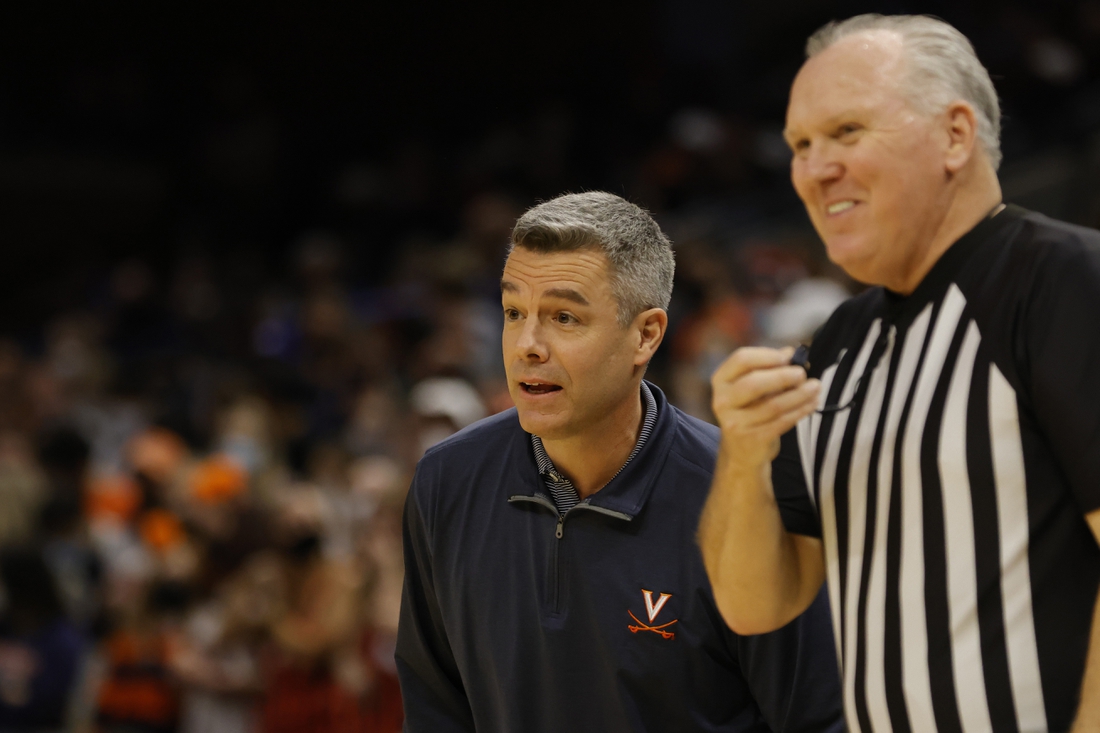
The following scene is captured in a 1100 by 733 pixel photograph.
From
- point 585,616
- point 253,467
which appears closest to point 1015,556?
point 585,616

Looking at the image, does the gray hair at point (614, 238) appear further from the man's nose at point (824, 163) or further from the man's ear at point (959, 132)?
the man's ear at point (959, 132)

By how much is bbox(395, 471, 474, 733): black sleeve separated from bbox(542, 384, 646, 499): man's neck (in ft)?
1.04

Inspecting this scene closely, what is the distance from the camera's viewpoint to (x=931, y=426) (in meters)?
1.70

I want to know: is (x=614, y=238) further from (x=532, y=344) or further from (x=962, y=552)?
(x=962, y=552)

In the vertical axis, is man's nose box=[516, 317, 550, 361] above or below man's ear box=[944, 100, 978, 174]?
below

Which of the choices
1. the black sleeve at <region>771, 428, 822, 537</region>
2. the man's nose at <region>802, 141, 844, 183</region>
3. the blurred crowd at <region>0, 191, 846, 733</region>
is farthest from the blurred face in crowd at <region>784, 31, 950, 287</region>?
the blurred crowd at <region>0, 191, 846, 733</region>

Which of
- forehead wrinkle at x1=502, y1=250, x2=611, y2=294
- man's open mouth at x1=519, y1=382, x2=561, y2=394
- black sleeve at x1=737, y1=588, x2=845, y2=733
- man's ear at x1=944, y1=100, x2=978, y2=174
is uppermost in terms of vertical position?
forehead wrinkle at x1=502, y1=250, x2=611, y2=294

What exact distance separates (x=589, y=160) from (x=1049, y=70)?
381 centimetres

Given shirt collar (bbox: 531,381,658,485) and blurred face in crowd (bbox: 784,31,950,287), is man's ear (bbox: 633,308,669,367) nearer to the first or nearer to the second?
shirt collar (bbox: 531,381,658,485)

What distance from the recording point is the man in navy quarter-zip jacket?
7.16 ft

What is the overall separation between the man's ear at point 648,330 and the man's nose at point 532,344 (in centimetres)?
20

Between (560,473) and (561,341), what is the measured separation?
0.29 metres

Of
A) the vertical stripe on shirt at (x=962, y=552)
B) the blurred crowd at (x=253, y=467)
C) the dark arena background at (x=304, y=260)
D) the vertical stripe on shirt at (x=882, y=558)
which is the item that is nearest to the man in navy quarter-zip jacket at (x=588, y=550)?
the vertical stripe on shirt at (x=882, y=558)

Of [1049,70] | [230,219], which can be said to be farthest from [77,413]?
[1049,70]
